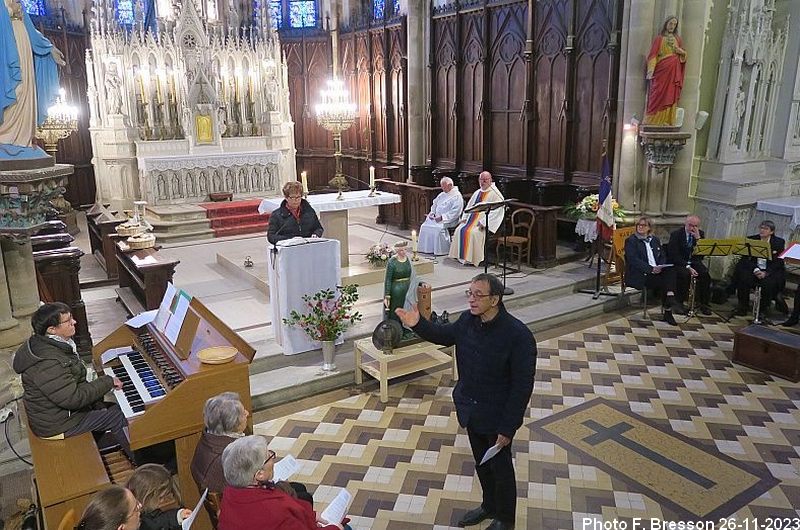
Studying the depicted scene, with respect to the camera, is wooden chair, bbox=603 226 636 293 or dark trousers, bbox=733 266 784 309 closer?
dark trousers, bbox=733 266 784 309

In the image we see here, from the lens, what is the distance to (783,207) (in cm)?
888

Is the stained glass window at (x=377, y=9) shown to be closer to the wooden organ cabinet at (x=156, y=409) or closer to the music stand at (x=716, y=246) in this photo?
the music stand at (x=716, y=246)

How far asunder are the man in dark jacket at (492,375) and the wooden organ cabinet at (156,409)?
1380 mm

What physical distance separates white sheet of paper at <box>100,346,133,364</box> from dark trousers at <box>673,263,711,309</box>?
665cm

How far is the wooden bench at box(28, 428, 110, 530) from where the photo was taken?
3.38 m

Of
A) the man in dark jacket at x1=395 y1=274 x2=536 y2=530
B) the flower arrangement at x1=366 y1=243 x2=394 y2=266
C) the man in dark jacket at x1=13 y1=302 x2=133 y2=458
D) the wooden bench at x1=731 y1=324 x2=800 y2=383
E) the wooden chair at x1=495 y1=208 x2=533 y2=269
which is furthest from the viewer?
the wooden chair at x1=495 y1=208 x2=533 y2=269

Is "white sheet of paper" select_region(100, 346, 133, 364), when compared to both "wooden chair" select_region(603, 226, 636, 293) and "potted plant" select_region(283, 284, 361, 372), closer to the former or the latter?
"potted plant" select_region(283, 284, 361, 372)

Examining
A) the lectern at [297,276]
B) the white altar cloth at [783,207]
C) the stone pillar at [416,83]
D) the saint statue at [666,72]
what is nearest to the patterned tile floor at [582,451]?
the lectern at [297,276]

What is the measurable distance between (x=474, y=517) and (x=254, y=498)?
201cm

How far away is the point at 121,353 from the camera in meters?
4.71

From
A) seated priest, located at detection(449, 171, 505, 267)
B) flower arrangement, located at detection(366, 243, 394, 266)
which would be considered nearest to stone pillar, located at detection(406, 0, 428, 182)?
seated priest, located at detection(449, 171, 505, 267)

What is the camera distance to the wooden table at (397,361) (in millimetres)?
5808

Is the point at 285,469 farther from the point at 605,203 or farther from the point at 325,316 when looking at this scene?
the point at 605,203

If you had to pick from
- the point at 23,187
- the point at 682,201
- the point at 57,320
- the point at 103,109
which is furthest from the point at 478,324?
the point at 103,109
